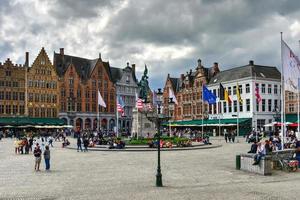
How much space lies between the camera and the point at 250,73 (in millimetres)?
66250

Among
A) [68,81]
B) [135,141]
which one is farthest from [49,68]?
[135,141]

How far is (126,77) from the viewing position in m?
95.2

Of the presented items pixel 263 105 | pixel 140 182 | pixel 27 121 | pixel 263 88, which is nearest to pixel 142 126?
pixel 140 182

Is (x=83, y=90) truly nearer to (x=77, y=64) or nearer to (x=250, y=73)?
(x=77, y=64)

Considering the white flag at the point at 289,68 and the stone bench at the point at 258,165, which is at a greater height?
the white flag at the point at 289,68

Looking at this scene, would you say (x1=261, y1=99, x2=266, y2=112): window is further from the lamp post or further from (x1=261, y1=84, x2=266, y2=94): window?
the lamp post

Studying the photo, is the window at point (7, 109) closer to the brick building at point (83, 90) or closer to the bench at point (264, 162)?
the brick building at point (83, 90)

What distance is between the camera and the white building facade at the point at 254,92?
65.7 m

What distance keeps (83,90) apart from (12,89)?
17.4m

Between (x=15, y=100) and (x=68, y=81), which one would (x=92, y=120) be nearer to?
(x=68, y=81)

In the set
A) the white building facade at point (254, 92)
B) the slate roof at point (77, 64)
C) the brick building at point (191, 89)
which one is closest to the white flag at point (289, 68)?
the white building facade at point (254, 92)

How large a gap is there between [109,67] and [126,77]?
17.0 feet

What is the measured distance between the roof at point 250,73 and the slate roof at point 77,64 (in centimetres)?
3178

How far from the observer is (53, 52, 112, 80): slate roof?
8350 centimetres
